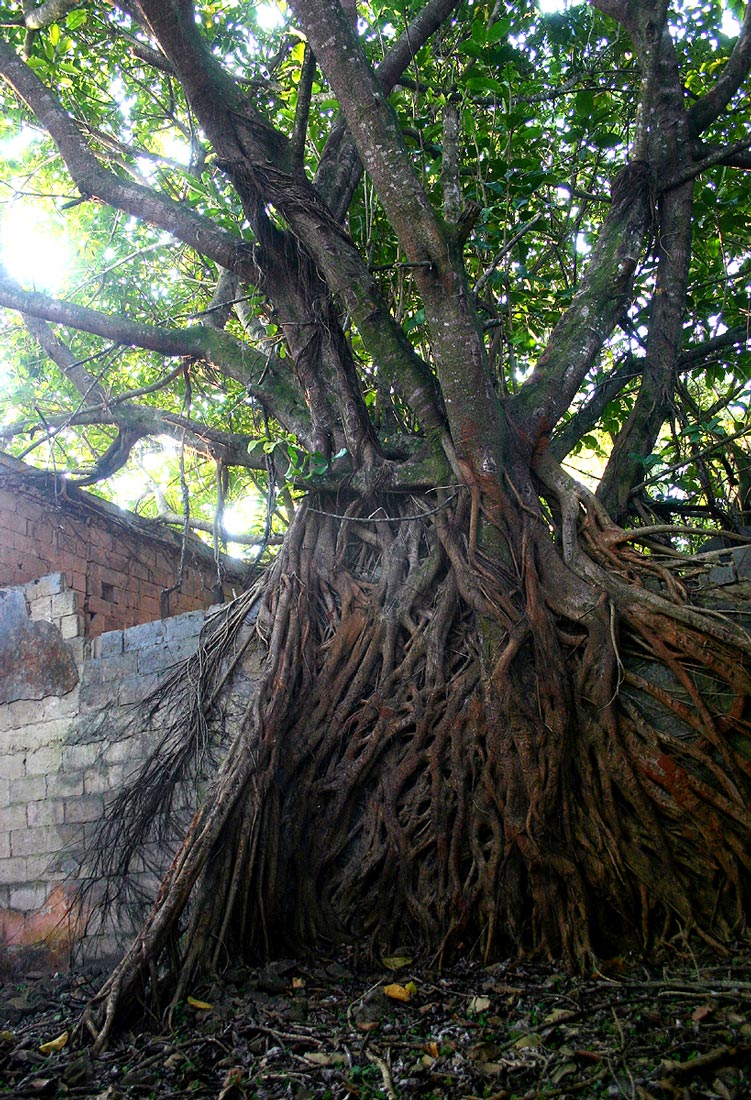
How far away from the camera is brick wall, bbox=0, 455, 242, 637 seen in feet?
19.6

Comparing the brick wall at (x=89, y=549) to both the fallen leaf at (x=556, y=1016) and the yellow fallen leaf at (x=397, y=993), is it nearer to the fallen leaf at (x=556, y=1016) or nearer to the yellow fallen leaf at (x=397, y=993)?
the yellow fallen leaf at (x=397, y=993)

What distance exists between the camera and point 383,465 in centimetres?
444

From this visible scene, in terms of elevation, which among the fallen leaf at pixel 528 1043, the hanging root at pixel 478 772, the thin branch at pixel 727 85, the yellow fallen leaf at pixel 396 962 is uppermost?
the thin branch at pixel 727 85

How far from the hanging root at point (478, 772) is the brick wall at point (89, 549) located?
214 cm

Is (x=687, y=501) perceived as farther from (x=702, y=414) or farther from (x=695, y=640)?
(x=695, y=640)

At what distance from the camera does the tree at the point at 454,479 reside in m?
3.45

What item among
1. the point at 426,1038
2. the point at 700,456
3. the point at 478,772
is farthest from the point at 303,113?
the point at 426,1038

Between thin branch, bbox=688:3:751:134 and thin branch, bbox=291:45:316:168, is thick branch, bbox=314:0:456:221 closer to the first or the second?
thin branch, bbox=291:45:316:168

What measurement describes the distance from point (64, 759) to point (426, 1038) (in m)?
3.10

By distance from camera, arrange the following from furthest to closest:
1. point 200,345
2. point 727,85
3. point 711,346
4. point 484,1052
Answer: point 711,346 < point 200,345 < point 727,85 < point 484,1052

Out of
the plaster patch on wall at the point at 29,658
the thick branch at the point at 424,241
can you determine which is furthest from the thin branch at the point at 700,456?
the plaster patch on wall at the point at 29,658

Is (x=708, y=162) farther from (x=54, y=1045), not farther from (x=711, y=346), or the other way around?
(x=54, y=1045)

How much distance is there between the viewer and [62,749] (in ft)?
16.4


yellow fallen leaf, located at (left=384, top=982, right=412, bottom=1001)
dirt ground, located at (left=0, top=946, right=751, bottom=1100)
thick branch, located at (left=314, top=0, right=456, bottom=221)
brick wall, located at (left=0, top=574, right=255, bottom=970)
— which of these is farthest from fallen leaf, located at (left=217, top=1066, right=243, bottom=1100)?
thick branch, located at (left=314, top=0, right=456, bottom=221)
